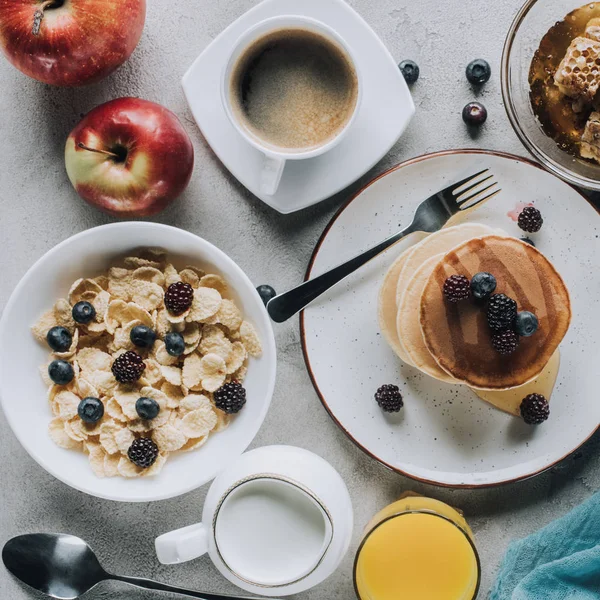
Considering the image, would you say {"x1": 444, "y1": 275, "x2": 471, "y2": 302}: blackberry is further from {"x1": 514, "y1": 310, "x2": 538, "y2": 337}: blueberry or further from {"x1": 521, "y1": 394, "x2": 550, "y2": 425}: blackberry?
{"x1": 521, "y1": 394, "x2": 550, "y2": 425}: blackberry

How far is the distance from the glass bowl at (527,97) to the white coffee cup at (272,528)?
66 centimetres

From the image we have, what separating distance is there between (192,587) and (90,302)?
0.60 metres

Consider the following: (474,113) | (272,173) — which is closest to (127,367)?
(272,173)

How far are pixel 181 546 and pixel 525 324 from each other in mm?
668

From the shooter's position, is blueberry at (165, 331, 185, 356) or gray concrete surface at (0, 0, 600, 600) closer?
blueberry at (165, 331, 185, 356)

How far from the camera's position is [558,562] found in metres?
1.36

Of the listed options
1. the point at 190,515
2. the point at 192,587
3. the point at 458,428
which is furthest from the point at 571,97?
the point at 192,587

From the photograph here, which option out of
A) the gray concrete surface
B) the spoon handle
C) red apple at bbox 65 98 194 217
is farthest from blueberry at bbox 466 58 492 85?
the spoon handle

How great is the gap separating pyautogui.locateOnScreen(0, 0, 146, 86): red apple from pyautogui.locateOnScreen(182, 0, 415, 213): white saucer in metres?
0.15

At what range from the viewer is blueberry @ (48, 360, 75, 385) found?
125cm

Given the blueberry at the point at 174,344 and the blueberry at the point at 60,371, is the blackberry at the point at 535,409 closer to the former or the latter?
the blueberry at the point at 174,344

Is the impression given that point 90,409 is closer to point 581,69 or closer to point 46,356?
point 46,356

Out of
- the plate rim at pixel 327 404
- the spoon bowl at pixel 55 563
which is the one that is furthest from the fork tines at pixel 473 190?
the spoon bowl at pixel 55 563

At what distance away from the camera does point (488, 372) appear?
1280 mm
